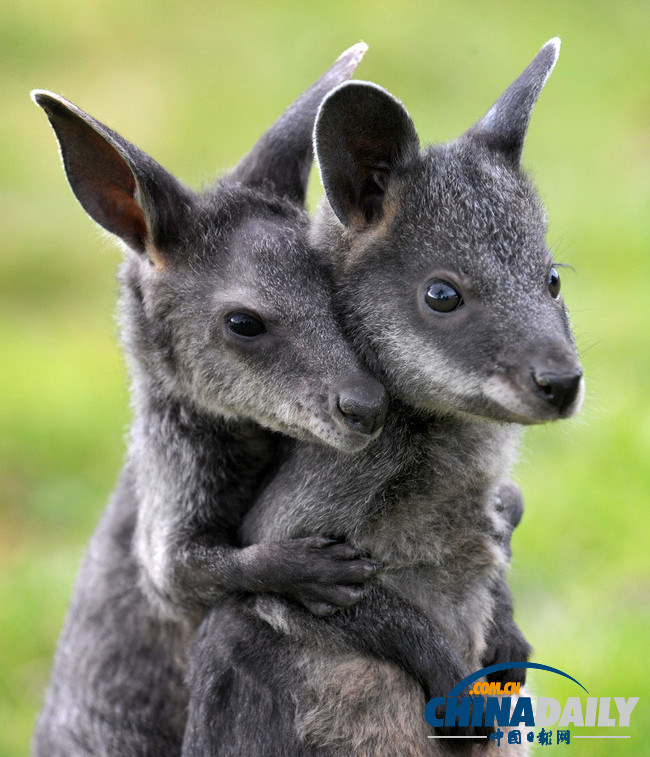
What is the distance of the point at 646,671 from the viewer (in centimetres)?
655

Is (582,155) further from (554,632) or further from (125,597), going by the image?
(125,597)

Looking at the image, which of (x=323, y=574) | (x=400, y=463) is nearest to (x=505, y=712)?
(x=323, y=574)

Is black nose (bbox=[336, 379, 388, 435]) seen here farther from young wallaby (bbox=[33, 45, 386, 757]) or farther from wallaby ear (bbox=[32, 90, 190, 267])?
wallaby ear (bbox=[32, 90, 190, 267])

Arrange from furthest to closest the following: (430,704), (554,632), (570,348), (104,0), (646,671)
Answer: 1. (104,0)
2. (554,632)
3. (646,671)
4. (430,704)
5. (570,348)

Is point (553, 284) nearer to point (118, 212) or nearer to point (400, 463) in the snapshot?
point (400, 463)

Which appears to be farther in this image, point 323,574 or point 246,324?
point 246,324

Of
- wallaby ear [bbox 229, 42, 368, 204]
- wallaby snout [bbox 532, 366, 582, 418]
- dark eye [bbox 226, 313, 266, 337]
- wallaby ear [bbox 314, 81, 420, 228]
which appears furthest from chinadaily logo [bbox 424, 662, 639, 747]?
wallaby ear [bbox 229, 42, 368, 204]

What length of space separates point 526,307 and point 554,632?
12.7 ft

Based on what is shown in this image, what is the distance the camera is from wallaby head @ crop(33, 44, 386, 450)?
Answer: 4.39 m

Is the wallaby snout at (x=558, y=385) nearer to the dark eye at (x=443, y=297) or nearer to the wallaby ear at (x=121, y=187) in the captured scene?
the dark eye at (x=443, y=297)

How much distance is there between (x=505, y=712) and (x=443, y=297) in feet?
5.49

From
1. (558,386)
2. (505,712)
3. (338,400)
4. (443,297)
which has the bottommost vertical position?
(505,712)

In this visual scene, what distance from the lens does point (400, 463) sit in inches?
178

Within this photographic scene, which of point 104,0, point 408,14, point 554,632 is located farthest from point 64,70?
point 554,632
